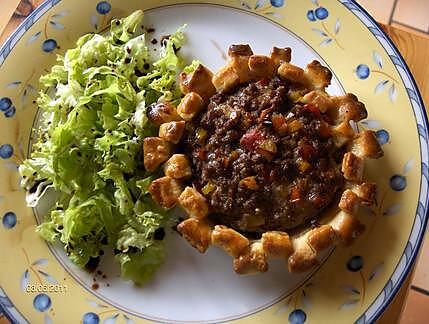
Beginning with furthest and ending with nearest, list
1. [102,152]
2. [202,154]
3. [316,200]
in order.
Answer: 1. [102,152]
2. [202,154]
3. [316,200]

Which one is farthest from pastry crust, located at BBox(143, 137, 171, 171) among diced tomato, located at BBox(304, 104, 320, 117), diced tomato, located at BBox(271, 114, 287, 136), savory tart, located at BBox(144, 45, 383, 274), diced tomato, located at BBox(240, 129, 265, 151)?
diced tomato, located at BBox(304, 104, 320, 117)

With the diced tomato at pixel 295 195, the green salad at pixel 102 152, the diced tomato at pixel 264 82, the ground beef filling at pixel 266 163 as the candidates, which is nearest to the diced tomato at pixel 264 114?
the ground beef filling at pixel 266 163

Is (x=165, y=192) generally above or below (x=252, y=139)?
below

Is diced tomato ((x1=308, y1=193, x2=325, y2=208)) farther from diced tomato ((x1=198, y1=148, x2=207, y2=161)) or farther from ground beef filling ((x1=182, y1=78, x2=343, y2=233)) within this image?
diced tomato ((x1=198, y1=148, x2=207, y2=161))

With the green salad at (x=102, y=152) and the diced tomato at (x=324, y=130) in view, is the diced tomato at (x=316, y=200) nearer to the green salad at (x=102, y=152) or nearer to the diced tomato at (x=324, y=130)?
the diced tomato at (x=324, y=130)

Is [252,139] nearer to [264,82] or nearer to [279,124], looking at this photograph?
[279,124]

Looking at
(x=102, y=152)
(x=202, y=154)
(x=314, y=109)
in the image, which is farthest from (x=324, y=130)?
(x=102, y=152)

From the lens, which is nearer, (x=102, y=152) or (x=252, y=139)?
(x=252, y=139)
